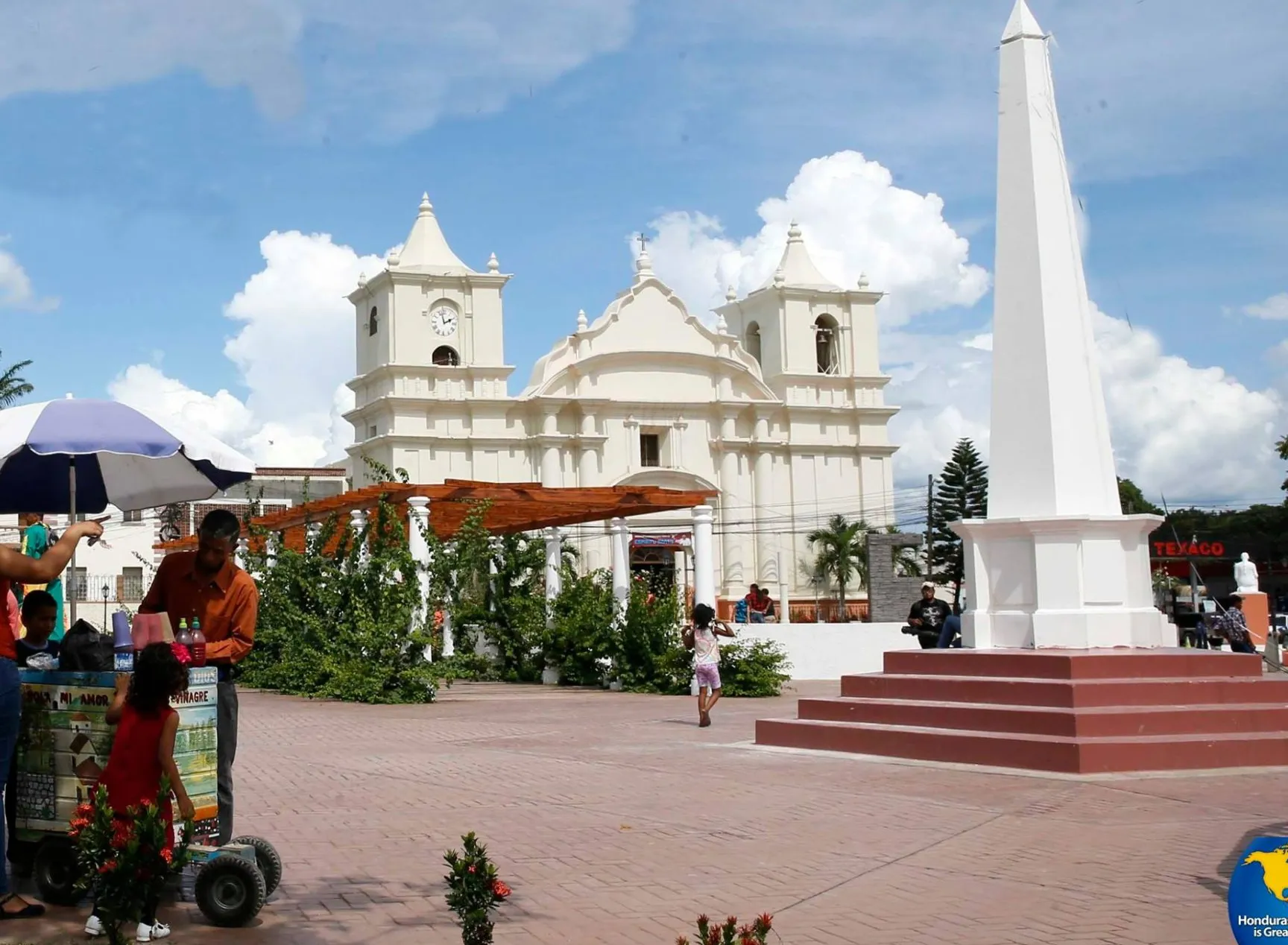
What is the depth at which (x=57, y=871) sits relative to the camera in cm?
570

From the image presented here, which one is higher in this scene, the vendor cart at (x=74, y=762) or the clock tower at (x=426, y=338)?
the clock tower at (x=426, y=338)

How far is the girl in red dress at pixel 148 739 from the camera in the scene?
5.25 m

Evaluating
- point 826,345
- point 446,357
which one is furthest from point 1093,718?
point 826,345

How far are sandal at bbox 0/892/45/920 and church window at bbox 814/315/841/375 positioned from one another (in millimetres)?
50849

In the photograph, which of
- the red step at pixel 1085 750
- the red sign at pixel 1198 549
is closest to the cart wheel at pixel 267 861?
the red step at pixel 1085 750

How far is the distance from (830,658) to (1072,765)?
587 inches

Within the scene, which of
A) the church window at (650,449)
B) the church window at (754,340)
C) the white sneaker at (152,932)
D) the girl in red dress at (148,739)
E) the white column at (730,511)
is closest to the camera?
the white sneaker at (152,932)

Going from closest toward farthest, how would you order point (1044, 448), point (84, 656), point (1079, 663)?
point (84, 656) → point (1079, 663) → point (1044, 448)

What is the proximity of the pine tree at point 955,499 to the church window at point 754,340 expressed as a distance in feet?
30.1

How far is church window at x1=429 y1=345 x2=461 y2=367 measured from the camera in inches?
2012

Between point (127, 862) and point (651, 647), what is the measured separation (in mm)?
16828

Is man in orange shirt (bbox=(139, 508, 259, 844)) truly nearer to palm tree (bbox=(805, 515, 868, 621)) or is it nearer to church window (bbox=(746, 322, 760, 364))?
palm tree (bbox=(805, 515, 868, 621))

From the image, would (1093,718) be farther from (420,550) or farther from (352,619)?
(420,550)

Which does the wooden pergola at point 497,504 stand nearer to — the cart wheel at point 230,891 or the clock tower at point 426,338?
the cart wheel at point 230,891
